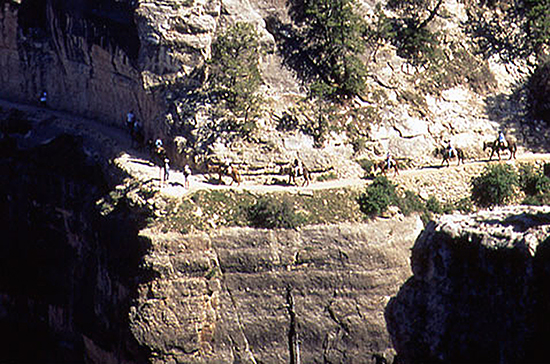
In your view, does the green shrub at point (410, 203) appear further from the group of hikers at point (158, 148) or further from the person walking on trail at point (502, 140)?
the group of hikers at point (158, 148)

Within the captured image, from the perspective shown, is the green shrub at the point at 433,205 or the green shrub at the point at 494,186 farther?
the green shrub at the point at 494,186

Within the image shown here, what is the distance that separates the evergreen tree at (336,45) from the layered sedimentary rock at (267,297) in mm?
10998

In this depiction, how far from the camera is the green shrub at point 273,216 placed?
48.0 m

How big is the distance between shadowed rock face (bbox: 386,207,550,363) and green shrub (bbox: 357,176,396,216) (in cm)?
1862

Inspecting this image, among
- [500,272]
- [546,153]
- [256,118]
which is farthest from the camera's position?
[546,153]

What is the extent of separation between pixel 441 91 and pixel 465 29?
19.9ft

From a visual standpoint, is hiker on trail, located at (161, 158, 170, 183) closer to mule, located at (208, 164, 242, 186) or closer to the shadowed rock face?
mule, located at (208, 164, 242, 186)

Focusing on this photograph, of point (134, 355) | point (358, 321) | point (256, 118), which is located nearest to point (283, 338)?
point (358, 321)

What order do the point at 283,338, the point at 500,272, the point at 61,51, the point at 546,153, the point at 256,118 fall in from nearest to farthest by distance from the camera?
1. the point at 500,272
2. the point at 283,338
3. the point at 256,118
4. the point at 546,153
5. the point at 61,51

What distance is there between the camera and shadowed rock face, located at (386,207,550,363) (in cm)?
2709

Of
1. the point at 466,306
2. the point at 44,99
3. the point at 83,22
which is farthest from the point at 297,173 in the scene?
the point at 466,306

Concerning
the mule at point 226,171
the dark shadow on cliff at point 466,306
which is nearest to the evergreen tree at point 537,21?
the mule at point 226,171

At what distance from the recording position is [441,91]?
58906 mm

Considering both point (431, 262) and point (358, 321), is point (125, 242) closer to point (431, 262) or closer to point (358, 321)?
point (358, 321)
